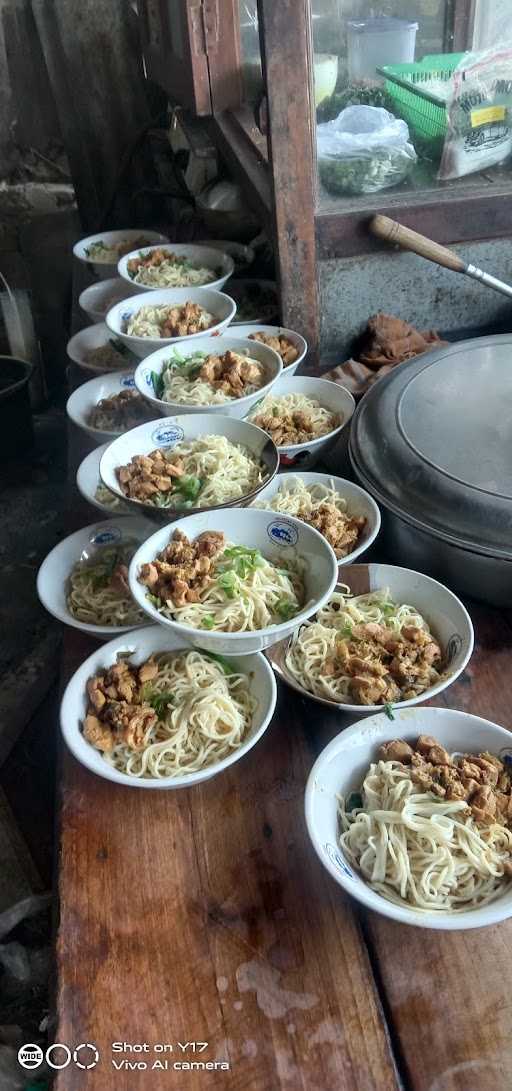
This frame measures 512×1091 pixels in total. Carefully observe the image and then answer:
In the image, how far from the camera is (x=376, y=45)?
288 centimetres

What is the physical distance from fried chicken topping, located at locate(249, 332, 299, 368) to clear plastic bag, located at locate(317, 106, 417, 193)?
22.9 inches

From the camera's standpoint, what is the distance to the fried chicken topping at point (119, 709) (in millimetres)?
1636

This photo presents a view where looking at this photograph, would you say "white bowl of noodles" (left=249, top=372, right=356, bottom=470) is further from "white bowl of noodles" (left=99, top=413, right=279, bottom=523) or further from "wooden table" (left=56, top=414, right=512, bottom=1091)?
"wooden table" (left=56, top=414, right=512, bottom=1091)

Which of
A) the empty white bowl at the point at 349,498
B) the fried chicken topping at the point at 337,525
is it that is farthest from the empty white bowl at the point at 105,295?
the fried chicken topping at the point at 337,525

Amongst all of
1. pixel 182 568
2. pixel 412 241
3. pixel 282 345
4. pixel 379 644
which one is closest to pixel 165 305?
pixel 282 345

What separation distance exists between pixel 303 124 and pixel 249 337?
0.74 m

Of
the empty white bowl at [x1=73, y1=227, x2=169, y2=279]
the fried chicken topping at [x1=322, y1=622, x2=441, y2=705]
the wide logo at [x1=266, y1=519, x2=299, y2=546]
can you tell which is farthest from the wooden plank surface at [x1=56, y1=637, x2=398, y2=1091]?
the empty white bowl at [x1=73, y1=227, x2=169, y2=279]

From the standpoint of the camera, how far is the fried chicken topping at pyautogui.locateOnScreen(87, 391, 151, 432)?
2848 millimetres

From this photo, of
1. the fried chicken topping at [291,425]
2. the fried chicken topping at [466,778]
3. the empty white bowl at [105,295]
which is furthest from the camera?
the empty white bowl at [105,295]

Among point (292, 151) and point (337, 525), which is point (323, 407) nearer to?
point (337, 525)

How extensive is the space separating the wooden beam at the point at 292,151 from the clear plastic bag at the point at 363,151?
0.43ft

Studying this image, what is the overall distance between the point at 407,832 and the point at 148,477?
1.13 metres

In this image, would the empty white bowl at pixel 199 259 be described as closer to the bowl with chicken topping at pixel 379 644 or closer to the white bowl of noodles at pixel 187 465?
the white bowl of noodles at pixel 187 465

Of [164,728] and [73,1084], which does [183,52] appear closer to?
[164,728]
